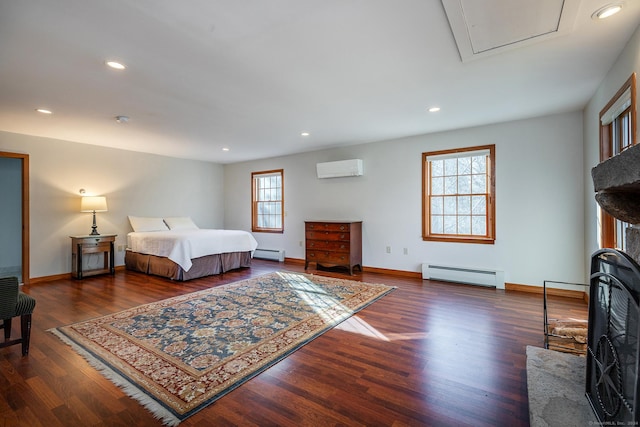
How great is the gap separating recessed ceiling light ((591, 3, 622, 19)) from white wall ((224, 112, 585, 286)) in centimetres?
242

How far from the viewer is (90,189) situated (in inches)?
212

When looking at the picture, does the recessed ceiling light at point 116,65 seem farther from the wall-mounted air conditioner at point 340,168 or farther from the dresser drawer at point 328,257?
the dresser drawer at point 328,257

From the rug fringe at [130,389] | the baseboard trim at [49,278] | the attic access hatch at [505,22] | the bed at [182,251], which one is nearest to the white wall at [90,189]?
the baseboard trim at [49,278]

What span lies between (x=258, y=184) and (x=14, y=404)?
5882mm

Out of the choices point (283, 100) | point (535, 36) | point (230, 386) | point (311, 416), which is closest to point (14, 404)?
point (230, 386)

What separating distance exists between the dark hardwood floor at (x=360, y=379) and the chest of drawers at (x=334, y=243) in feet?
6.36

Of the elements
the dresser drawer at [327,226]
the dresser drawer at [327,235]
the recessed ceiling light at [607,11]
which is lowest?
the dresser drawer at [327,235]

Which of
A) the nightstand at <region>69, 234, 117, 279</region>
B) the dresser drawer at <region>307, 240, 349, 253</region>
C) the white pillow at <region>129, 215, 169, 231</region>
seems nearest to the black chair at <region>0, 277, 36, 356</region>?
the nightstand at <region>69, 234, 117, 279</region>

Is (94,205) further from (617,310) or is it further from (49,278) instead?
(617,310)

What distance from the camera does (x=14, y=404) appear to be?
67.5 inches

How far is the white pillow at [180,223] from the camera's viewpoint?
6395 mm

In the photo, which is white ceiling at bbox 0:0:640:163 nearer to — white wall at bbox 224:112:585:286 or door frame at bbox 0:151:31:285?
white wall at bbox 224:112:585:286

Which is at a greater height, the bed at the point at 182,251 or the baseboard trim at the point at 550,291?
the bed at the point at 182,251

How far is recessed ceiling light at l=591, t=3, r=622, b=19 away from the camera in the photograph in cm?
180
